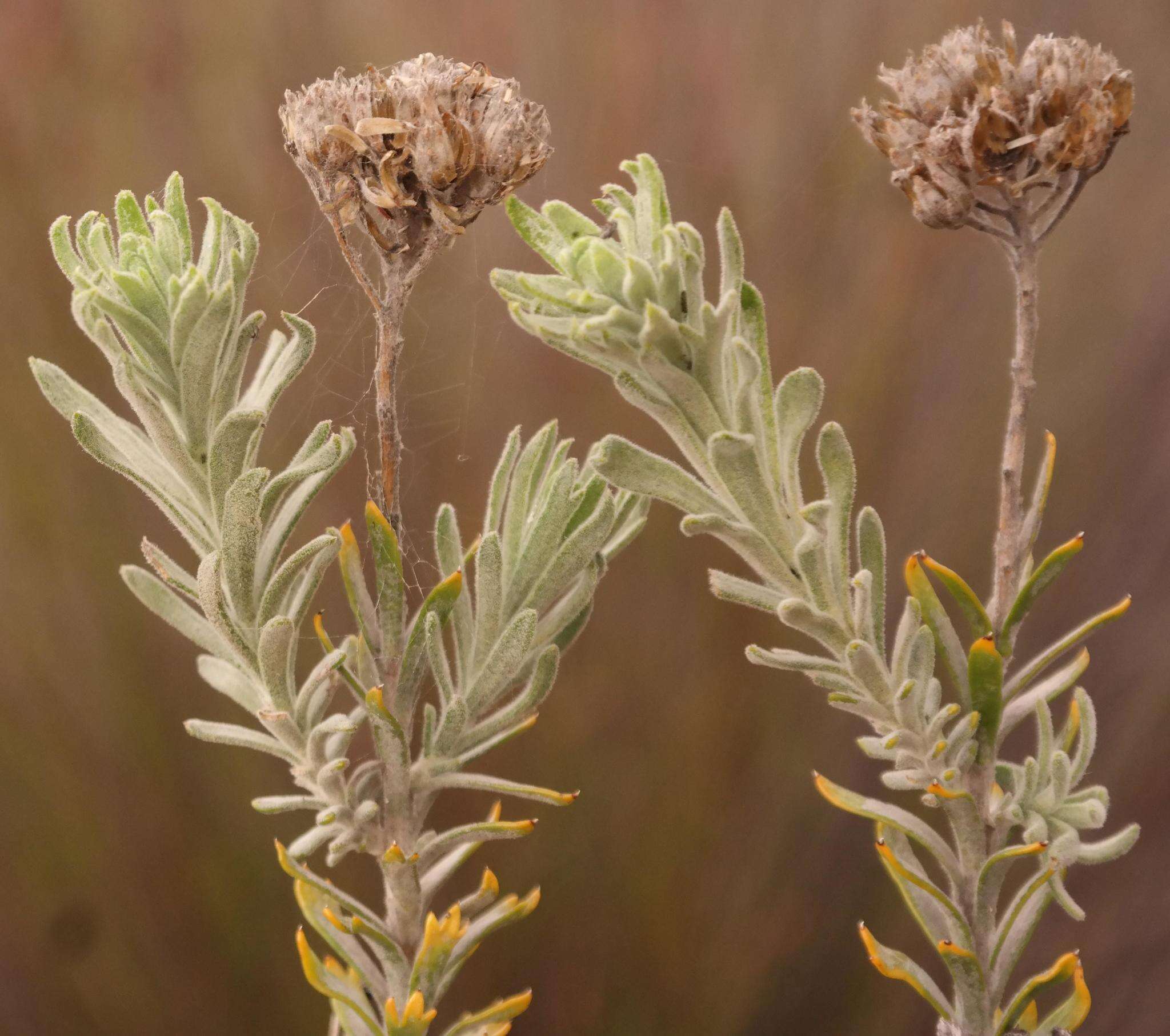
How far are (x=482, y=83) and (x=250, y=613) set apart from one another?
0.24 meters

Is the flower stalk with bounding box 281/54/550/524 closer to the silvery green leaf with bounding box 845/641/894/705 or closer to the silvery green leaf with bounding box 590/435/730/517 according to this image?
the silvery green leaf with bounding box 590/435/730/517

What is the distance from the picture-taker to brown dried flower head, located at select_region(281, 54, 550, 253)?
0.43m

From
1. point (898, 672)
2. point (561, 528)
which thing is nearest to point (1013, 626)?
point (898, 672)

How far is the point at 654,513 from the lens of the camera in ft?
2.65

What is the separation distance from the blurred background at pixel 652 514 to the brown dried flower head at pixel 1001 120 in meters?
0.33

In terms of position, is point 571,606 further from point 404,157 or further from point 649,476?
point 404,157

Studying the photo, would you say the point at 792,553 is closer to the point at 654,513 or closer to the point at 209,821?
the point at 654,513

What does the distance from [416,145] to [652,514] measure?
0.42 metres

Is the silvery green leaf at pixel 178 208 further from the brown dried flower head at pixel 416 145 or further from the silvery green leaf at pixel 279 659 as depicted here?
the silvery green leaf at pixel 279 659

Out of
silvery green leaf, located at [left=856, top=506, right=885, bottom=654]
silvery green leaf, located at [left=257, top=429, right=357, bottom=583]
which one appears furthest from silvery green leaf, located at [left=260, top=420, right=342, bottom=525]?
silvery green leaf, located at [left=856, top=506, right=885, bottom=654]

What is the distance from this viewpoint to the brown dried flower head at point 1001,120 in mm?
416

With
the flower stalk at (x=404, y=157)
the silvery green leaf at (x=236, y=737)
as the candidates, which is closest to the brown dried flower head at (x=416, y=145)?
the flower stalk at (x=404, y=157)

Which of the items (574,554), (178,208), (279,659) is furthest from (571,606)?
(178,208)

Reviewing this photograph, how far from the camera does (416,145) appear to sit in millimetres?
432
